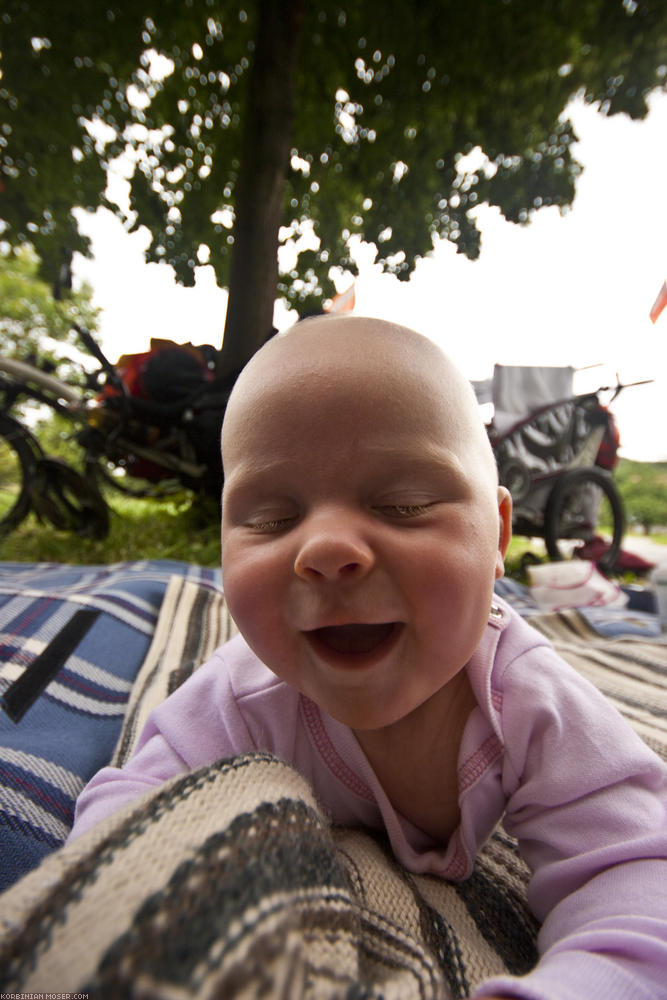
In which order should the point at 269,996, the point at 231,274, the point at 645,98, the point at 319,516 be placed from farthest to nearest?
the point at 645,98 < the point at 231,274 < the point at 319,516 < the point at 269,996

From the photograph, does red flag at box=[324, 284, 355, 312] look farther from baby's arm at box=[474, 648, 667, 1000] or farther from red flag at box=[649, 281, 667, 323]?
baby's arm at box=[474, 648, 667, 1000]

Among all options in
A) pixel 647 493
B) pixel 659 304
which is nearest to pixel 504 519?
pixel 659 304

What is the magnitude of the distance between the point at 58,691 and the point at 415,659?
0.69 m

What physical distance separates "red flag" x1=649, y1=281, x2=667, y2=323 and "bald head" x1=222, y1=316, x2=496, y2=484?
1734mm

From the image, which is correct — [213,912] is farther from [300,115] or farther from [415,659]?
[300,115]

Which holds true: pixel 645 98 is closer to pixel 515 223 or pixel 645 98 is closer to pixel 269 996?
pixel 515 223

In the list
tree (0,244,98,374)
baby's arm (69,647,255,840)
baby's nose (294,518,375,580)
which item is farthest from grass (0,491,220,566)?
tree (0,244,98,374)

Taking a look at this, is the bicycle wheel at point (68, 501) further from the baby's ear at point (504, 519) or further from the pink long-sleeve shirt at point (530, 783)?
the baby's ear at point (504, 519)

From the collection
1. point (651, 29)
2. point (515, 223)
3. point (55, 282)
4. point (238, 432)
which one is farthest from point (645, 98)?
point (238, 432)

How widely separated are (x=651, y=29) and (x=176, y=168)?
287 centimetres

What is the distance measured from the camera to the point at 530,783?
49 centimetres

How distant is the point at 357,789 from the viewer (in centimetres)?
56

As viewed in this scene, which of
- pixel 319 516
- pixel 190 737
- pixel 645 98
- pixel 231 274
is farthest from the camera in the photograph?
pixel 645 98

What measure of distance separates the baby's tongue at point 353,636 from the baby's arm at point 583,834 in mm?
188
